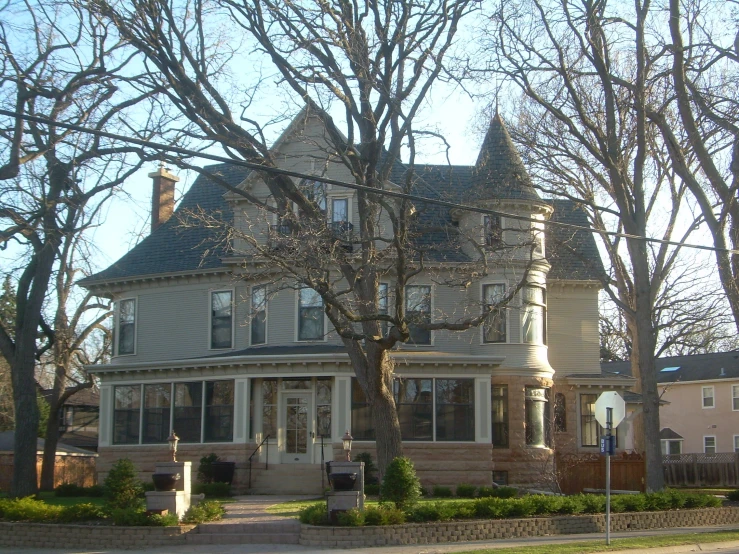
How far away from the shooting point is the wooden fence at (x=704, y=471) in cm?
3959

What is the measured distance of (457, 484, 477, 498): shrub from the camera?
24.8 m

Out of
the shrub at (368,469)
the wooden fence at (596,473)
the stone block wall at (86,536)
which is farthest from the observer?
the wooden fence at (596,473)

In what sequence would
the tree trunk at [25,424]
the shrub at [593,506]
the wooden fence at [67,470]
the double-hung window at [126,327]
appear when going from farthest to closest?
1. the wooden fence at [67,470]
2. the double-hung window at [126,327]
3. the tree trunk at [25,424]
4. the shrub at [593,506]

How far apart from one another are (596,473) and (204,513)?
14608 millimetres

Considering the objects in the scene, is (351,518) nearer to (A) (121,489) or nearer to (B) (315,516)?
(B) (315,516)

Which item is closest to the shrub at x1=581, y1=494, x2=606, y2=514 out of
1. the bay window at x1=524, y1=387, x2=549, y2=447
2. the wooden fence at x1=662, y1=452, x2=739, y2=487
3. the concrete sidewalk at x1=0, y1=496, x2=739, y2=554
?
the concrete sidewalk at x1=0, y1=496, x2=739, y2=554

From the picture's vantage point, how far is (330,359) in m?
26.3

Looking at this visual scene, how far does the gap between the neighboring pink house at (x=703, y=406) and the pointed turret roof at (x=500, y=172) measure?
23594 mm

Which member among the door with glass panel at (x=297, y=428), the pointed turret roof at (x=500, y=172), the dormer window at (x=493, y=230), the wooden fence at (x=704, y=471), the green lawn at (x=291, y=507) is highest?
the pointed turret roof at (x=500, y=172)

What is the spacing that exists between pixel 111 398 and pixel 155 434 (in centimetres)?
210

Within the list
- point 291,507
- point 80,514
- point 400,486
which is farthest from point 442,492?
point 80,514

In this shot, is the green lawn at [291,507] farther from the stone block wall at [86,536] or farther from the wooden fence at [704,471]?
the wooden fence at [704,471]

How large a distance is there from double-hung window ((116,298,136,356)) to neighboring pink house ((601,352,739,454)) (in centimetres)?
2936

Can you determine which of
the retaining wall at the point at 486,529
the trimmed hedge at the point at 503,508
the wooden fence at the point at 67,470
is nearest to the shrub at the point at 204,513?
the trimmed hedge at the point at 503,508
